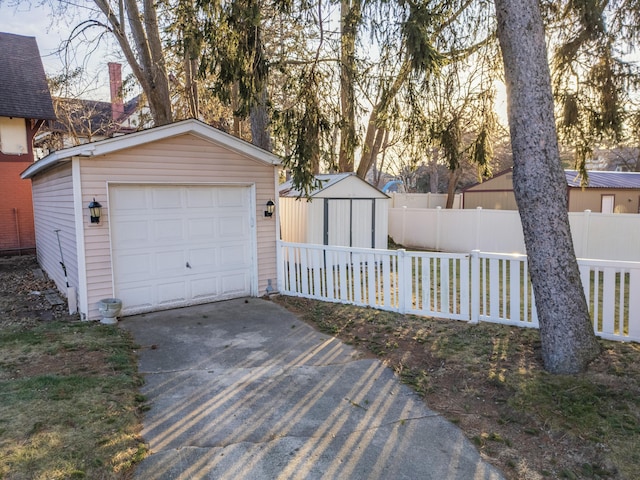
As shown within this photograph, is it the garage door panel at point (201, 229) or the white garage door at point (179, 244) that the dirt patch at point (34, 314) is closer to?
the white garage door at point (179, 244)

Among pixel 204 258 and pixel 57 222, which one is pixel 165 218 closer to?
pixel 204 258

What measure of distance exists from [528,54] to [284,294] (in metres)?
5.09

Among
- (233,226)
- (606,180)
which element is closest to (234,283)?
(233,226)

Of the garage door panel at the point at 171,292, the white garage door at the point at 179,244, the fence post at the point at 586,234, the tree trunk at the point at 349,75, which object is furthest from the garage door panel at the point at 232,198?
the fence post at the point at 586,234

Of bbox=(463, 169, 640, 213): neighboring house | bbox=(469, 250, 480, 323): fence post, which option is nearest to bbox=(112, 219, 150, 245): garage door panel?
bbox=(469, 250, 480, 323): fence post

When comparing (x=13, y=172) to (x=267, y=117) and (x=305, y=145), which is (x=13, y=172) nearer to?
(x=267, y=117)

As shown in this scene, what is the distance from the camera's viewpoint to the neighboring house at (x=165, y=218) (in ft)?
19.3

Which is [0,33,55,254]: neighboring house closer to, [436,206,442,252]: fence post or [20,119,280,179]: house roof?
[20,119,280,179]: house roof

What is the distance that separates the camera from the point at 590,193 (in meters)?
13.3

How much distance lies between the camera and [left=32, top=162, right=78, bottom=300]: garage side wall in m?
6.20

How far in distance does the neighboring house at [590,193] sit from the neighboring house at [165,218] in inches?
377

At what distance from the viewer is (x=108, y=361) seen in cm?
443

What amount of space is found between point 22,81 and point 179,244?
35.5 feet

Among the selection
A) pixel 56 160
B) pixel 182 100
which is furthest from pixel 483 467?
pixel 182 100
